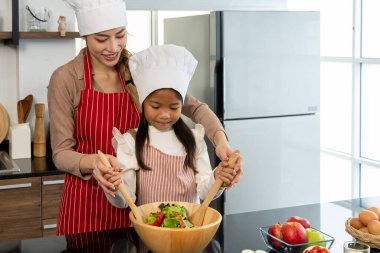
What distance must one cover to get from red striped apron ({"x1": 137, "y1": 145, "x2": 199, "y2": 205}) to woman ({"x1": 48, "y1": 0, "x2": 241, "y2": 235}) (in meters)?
0.15

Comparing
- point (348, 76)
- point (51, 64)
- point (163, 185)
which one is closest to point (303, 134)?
point (348, 76)

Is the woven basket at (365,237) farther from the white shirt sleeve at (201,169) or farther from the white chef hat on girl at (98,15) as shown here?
the white chef hat on girl at (98,15)

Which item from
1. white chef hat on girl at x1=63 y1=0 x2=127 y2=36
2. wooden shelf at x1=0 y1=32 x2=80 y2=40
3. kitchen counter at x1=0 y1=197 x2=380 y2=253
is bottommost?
kitchen counter at x1=0 y1=197 x2=380 y2=253

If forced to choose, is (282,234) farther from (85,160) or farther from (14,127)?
(14,127)

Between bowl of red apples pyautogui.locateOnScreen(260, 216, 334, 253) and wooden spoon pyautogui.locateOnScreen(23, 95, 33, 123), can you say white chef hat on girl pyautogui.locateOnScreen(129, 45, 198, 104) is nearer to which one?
bowl of red apples pyautogui.locateOnScreen(260, 216, 334, 253)

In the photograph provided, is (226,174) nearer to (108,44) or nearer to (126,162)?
(126,162)

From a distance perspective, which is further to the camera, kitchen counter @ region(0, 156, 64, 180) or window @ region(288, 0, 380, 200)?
window @ region(288, 0, 380, 200)

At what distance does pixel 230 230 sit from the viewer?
206 cm

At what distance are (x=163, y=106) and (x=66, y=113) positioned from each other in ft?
1.15

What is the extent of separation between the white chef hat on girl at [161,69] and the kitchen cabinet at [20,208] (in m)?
1.28

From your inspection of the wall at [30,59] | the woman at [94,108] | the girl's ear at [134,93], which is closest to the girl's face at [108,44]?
the woman at [94,108]

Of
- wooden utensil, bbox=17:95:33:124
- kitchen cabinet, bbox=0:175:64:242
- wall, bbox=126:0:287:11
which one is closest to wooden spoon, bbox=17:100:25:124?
wooden utensil, bbox=17:95:33:124

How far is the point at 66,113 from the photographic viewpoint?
2.18m

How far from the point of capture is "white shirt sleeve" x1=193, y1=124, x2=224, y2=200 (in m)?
2.15
